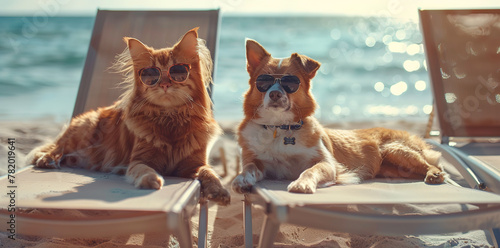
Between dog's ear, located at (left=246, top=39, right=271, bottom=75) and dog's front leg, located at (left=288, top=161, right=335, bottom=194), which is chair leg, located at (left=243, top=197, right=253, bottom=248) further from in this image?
dog's ear, located at (left=246, top=39, right=271, bottom=75)

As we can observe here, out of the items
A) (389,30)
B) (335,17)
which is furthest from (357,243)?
(335,17)

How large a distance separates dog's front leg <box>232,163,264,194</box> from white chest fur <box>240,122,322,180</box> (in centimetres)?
18

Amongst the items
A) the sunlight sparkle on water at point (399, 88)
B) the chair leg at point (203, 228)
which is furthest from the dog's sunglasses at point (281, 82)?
the sunlight sparkle on water at point (399, 88)

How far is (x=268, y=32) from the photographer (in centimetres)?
1514

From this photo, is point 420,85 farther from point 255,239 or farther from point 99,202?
point 99,202

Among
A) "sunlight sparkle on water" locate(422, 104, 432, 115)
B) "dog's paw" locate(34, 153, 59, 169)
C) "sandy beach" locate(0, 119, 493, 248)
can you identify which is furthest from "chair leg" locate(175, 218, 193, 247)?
"sunlight sparkle on water" locate(422, 104, 432, 115)

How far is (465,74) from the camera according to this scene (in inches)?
142

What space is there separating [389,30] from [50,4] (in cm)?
1269

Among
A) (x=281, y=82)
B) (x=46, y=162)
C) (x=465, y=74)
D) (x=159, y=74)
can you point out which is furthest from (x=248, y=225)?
(x=465, y=74)

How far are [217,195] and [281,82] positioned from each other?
2.83 feet

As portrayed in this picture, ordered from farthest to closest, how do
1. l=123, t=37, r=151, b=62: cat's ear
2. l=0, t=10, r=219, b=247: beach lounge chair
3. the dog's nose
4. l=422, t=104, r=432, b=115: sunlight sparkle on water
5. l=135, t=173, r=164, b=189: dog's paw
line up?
1. l=422, t=104, r=432, b=115: sunlight sparkle on water
2. l=123, t=37, r=151, b=62: cat's ear
3. the dog's nose
4. l=135, t=173, r=164, b=189: dog's paw
5. l=0, t=10, r=219, b=247: beach lounge chair

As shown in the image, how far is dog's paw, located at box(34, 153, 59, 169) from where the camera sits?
2.88m

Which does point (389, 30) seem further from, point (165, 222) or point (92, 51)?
point (165, 222)

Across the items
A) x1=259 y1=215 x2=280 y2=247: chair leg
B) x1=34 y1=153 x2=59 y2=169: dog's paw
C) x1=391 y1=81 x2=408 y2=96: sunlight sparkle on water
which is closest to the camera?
x1=259 y1=215 x2=280 y2=247: chair leg
